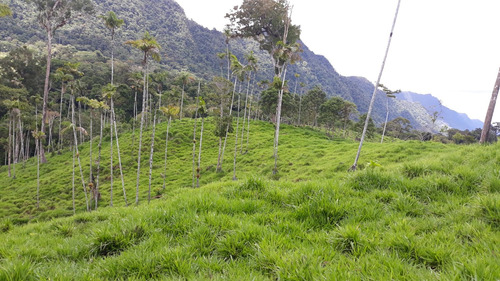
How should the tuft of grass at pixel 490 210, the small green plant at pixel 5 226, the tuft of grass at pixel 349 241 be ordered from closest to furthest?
1. the tuft of grass at pixel 349 241
2. the tuft of grass at pixel 490 210
3. the small green plant at pixel 5 226

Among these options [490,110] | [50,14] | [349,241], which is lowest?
[349,241]

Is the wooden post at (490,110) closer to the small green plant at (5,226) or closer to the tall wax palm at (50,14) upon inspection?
the small green plant at (5,226)

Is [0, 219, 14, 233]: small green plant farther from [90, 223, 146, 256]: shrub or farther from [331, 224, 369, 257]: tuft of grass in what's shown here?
[331, 224, 369, 257]: tuft of grass

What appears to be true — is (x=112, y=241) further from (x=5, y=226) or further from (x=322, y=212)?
(x=5, y=226)

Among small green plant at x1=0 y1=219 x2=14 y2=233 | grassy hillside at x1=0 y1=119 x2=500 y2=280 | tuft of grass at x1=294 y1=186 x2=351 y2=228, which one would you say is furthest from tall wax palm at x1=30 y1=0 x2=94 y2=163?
tuft of grass at x1=294 y1=186 x2=351 y2=228

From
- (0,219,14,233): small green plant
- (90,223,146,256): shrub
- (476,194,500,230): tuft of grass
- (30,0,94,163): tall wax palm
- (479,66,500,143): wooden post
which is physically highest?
(30,0,94,163): tall wax palm

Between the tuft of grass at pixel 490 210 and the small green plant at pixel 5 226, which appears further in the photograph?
the small green plant at pixel 5 226

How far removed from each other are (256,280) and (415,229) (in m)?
2.67

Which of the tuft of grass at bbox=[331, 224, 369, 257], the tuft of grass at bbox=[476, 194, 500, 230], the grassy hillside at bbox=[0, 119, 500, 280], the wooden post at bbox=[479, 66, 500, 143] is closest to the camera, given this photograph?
the grassy hillside at bbox=[0, 119, 500, 280]

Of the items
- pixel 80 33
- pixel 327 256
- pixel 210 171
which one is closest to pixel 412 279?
pixel 327 256

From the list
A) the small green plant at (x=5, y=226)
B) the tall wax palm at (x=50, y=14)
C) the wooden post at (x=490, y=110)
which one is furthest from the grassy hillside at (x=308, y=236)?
the tall wax palm at (x=50, y=14)

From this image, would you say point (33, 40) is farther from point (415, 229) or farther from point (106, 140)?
point (415, 229)

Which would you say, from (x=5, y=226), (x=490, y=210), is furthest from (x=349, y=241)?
(x=5, y=226)

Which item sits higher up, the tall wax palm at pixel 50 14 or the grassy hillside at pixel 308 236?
the tall wax palm at pixel 50 14
